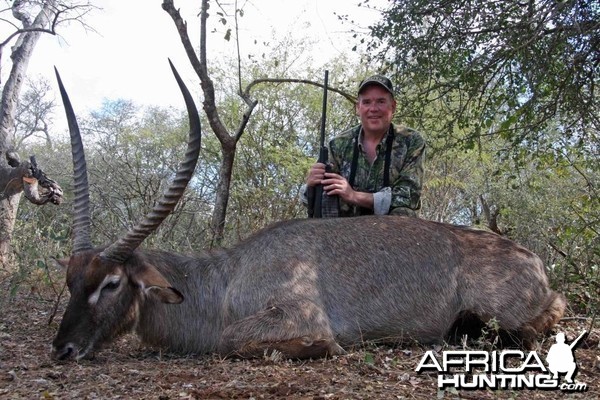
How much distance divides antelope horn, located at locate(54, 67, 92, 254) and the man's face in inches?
99.6

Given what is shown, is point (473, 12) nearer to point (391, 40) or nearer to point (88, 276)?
point (391, 40)

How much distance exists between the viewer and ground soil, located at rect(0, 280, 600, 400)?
3.45m

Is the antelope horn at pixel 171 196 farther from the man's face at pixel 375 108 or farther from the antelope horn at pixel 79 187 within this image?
the man's face at pixel 375 108

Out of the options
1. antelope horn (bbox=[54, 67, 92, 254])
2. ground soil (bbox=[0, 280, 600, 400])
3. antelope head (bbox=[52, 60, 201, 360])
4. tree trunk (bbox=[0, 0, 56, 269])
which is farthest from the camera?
tree trunk (bbox=[0, 0, 56, 269])

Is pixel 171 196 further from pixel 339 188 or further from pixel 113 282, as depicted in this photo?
pixel 339 188

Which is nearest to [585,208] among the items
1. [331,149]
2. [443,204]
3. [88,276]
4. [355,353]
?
[331,149]

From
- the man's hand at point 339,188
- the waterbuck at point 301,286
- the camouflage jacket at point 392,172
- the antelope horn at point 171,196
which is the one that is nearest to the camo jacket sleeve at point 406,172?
the camouflage jacket at point 392,172

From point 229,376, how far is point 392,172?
291 centimetres

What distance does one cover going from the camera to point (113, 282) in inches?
187

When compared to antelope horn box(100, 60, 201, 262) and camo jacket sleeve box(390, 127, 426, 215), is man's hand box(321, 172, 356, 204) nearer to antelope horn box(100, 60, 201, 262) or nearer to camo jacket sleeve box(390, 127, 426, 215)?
camo jacket sleeve box(390, 127, 426, 215)

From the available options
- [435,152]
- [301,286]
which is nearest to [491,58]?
[435,152]

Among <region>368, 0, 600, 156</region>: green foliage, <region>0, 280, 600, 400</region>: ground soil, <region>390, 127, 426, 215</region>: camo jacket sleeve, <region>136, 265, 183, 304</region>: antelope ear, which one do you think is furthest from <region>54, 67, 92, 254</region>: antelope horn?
<region>368, 0, 600, 156</region>: green foliage

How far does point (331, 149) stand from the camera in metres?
6.70

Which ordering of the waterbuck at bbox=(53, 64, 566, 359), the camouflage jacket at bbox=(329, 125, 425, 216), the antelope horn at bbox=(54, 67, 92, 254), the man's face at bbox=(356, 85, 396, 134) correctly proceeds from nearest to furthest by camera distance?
the waterbuck at bbox=(53, 64, 566, 359) < the antelope horn at bbox=(54, 67, 92, 254) < the camouflage jacket at bbox=(329, 125, 425, 216) < the man's face at bbox=(356, 85, 396, 134)
